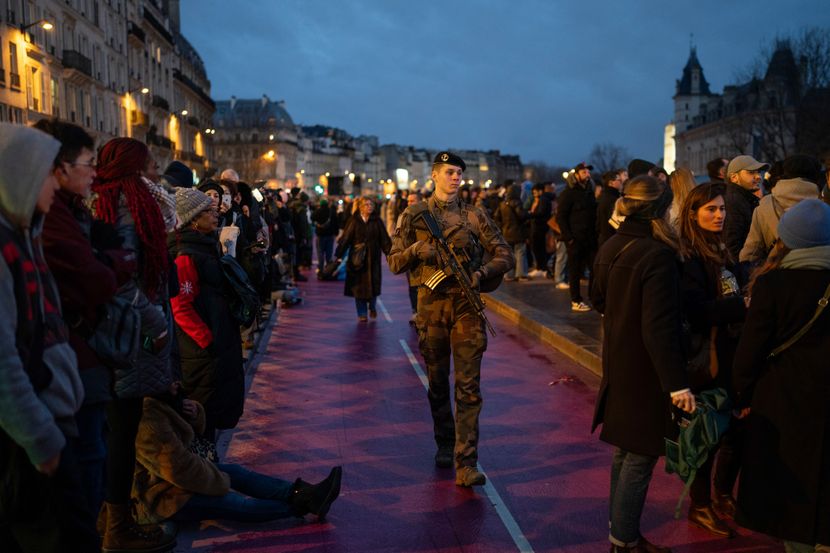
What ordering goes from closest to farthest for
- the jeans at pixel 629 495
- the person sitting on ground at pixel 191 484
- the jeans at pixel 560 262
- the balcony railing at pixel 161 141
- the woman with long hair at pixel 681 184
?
the jeans at pixel 629 495
the person sitting on ground at pixel 191 484
the woman with long hair at pixel 681 184
the jeans at pixel 560 262
the balcony railing at pixel 161 141

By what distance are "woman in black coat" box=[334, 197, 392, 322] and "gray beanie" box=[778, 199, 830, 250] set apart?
35.0ft

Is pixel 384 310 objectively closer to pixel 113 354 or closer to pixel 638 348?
pixel 638 348

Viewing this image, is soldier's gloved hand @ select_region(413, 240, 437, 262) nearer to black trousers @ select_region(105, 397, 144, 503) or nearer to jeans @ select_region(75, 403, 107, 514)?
black trousers @ select_region(105, 397, 144, 503)

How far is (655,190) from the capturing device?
5.08 metres

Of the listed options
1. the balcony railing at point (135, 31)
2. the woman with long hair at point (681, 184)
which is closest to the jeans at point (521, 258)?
the woman with long hair at point (681, 184)

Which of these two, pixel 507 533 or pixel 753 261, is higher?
pixel 753 261

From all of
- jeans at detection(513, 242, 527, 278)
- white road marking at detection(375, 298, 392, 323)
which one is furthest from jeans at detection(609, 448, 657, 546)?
jeans at detection(513, 242, 527, 278)

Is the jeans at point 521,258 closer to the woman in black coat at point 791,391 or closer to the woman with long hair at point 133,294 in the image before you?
the woman with long hair at point 133,294

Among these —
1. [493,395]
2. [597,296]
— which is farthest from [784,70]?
[597,296]

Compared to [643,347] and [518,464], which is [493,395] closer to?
[518,464]

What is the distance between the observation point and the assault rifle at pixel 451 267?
22.2ft

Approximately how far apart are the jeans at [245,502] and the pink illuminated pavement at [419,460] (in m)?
0.09

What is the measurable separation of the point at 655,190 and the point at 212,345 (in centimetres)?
294

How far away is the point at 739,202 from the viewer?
27.5 ft
